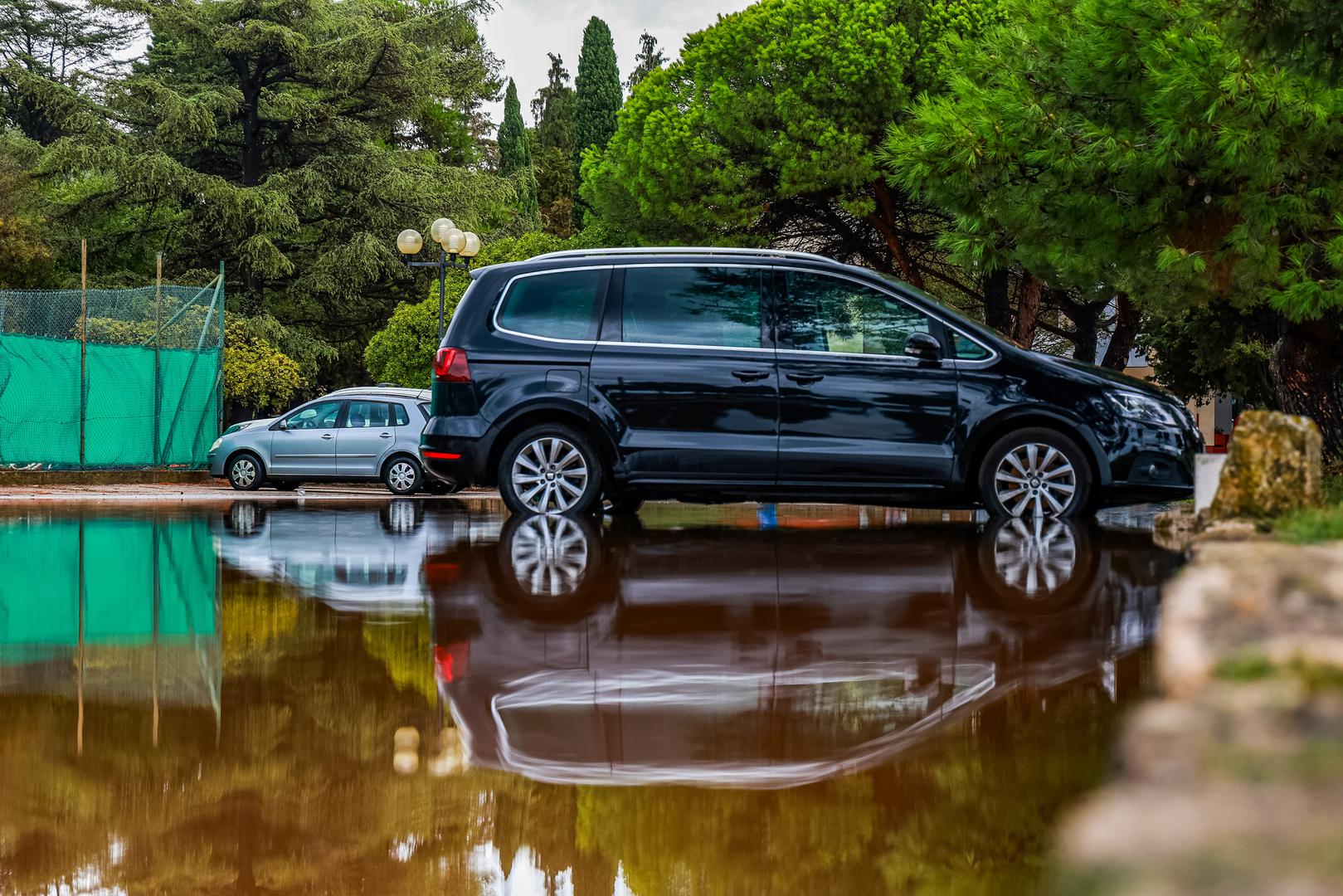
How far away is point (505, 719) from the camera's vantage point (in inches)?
159

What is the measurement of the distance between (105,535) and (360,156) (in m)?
31.3

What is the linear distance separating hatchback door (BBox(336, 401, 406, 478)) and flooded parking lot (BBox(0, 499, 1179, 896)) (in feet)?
39.3

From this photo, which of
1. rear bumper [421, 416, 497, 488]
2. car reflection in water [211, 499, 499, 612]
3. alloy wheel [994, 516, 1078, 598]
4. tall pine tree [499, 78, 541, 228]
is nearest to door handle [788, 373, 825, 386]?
alloy wheel [994, 516, 1078, 598]

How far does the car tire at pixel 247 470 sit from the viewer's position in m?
20.3

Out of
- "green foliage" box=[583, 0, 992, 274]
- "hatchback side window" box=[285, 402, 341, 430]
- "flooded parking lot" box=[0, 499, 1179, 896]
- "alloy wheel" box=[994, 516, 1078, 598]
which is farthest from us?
"green foliage" box=[583, 0, 992, 274]

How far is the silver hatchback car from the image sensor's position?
19.9 meters

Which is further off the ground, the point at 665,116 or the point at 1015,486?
the point at 665,116

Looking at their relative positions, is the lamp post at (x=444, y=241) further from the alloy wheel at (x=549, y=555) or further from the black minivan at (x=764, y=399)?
the alloy wheel at (x=549, y=555)

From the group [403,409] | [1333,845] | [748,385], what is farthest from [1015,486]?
[403,409]

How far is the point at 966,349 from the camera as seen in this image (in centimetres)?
Result: 963

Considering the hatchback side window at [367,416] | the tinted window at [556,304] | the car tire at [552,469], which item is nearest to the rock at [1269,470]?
the car tire at [552,469]

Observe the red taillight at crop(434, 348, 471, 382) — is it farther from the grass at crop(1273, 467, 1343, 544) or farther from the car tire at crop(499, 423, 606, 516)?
the grass at crop(1273, 467, 1343, 544)

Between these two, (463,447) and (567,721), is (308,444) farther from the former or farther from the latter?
(567,721)

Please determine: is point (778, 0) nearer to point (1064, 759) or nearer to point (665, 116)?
point (665, 116)
